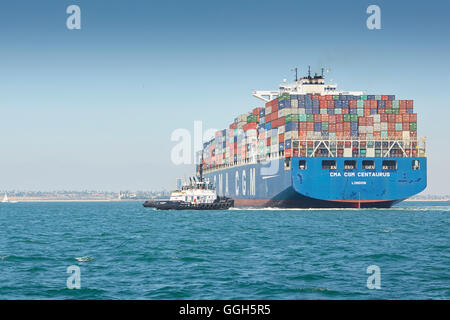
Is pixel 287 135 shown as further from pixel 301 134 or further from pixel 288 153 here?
pixel 288 153

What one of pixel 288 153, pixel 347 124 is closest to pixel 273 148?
pixel 288 153

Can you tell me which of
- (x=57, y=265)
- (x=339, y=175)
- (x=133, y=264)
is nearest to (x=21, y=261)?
(x=57, y=265)

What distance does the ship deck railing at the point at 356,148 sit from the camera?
7662 centimetres

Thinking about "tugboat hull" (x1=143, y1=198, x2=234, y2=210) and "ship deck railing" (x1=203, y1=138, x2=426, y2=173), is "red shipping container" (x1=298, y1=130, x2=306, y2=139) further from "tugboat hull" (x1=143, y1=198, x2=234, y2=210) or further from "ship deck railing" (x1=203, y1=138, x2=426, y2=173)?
"tugboat hull" (x1=143, y1=198, x2=234, y2=210)

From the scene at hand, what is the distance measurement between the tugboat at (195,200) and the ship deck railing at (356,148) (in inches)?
613

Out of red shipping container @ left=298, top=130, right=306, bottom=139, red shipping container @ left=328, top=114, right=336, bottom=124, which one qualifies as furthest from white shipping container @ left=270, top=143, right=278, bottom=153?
red shipping container @ left=328, top=114, right=336, bottom=124

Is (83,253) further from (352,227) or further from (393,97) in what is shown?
(393,97)

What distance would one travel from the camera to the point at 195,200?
8750 cm

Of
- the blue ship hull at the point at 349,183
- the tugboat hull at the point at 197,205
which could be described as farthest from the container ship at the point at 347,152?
the tugboat hull at the point at 197,205

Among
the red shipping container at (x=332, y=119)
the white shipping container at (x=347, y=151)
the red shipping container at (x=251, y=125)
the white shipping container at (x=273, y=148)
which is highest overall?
the red shipping container at (x=251, y=125)

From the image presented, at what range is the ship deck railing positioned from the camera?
7662cm

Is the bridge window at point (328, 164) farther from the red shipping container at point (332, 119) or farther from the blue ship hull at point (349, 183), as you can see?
the red shipping container at point (332, 119)
